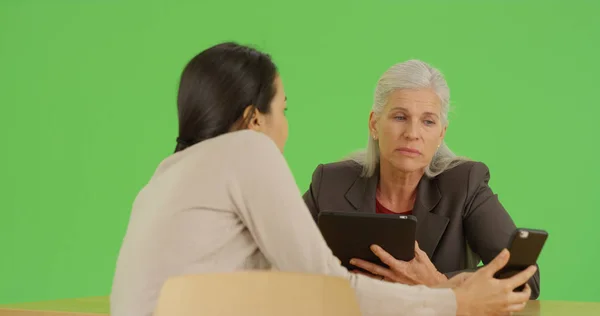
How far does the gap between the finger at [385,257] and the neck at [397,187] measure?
20.7 inches

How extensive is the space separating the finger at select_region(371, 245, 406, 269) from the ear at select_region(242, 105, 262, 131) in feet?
1.80

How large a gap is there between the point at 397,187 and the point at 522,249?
88 cm

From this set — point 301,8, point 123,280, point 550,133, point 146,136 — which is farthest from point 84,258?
point 123,280

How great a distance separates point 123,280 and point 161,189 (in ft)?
0.66

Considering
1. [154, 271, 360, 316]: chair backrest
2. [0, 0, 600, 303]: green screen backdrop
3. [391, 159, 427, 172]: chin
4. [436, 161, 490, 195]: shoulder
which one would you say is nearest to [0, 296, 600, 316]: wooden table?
[436, 161, 490, 195]: shoulder

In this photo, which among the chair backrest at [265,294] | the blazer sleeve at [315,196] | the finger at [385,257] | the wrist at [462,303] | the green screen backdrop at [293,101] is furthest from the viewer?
the green screen backdrop at [293,101]

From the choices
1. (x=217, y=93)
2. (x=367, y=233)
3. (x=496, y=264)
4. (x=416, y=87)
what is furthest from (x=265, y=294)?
(x=416, y=87)

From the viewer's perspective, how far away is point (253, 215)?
1911 mm

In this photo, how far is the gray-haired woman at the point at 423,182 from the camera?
2.91 meters

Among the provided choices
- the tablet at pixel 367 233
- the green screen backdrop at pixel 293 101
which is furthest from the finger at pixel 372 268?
the green screen backdrop at pixel 293 101

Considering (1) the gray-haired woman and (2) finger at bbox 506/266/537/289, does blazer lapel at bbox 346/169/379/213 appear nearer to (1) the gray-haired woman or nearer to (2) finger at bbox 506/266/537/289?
(1) the gray-haired woman

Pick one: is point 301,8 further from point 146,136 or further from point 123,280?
point 123,280

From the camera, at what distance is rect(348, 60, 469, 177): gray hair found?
3002 mm

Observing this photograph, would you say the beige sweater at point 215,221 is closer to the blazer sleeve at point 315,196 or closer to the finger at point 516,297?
the finger at point 516,297
